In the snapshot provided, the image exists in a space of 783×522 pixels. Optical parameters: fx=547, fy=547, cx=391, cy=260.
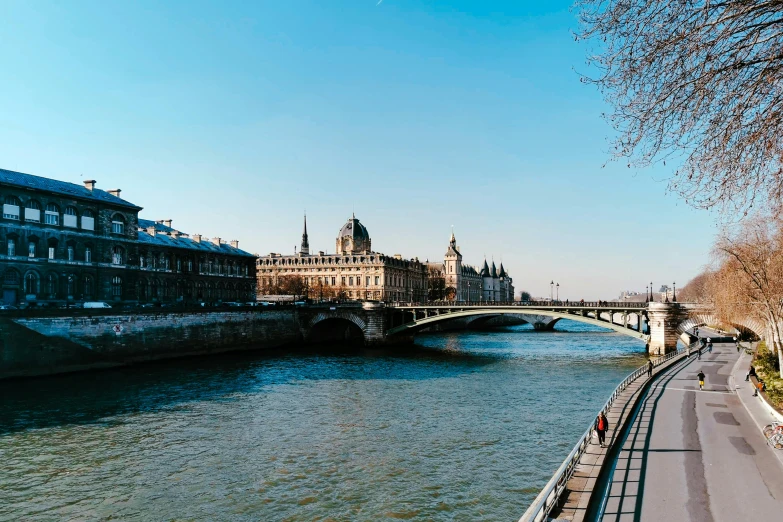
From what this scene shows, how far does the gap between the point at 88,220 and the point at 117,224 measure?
4.15 metres

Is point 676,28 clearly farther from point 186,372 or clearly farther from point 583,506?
point 186,372

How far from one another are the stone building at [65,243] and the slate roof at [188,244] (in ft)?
6.28

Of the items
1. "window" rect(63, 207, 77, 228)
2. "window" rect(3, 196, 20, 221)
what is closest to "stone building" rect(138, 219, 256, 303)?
"window" rect(63, 207, 77, 228)

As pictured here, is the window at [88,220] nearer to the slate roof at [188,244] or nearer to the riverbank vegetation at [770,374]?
the slate roof at [188,244]

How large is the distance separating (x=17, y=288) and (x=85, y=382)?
15.5 meters

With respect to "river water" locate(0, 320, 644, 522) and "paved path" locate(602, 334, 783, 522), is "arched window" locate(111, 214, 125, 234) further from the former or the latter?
"paved path" locate(602, 334, 783, 522)

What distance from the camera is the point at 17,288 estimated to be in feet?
158

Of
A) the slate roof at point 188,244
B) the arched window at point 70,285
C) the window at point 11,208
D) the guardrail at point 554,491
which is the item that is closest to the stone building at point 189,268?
the slate roof at point 188,244

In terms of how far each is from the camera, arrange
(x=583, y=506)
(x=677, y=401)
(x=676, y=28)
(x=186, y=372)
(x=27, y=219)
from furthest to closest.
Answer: (x=27, y=219) < (x=186, y=372) < (x=677, y=401) < (x=583, y=506) < (x=676, y=28)

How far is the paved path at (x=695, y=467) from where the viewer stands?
43.0 feet

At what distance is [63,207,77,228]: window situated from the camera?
51969 millimetres

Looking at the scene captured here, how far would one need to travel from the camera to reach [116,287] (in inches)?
2299

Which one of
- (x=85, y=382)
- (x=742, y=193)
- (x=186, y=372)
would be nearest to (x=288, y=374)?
(x=186, y=372)

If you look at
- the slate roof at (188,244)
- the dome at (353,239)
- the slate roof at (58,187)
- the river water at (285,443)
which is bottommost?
the river water at (285,443)
